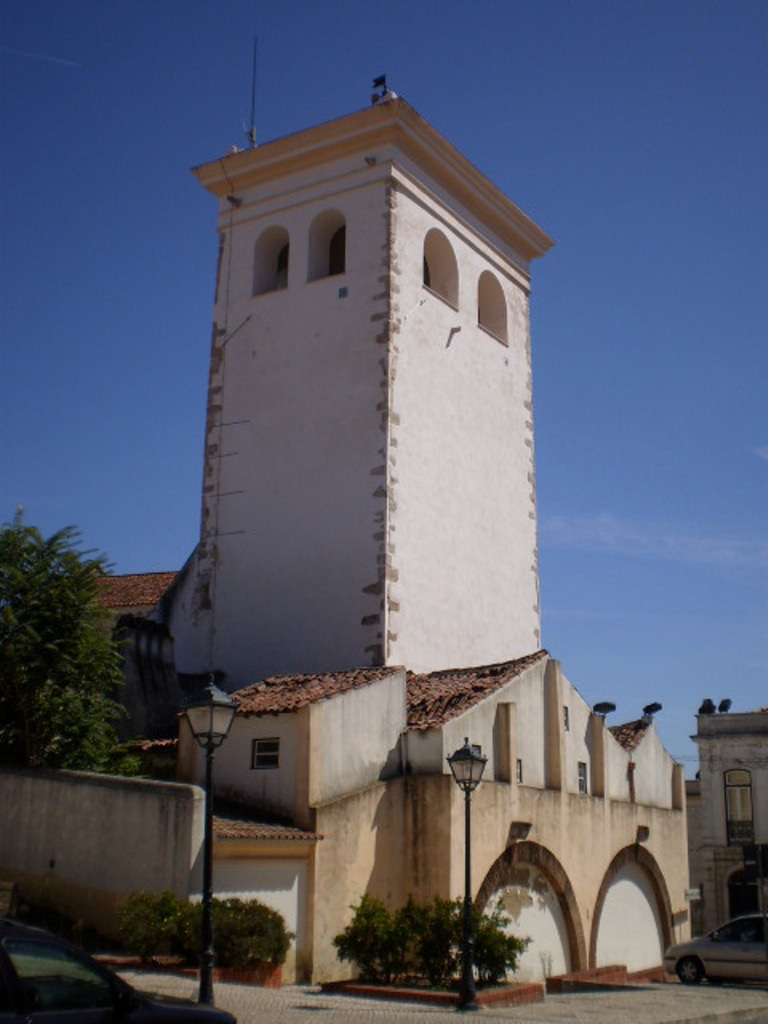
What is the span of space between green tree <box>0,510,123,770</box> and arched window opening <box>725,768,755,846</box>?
26.9 meters

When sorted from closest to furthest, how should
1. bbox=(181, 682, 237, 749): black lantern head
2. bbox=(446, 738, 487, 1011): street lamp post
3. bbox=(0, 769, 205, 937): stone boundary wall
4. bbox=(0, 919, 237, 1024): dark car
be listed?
bbox=(0, 919, 237, 1024): dark car
bbox=(181, 682, 237, 749): black lantern head
bbox=(446, 738, 487, 1011): street lamp post
bbox=(0, 769, 205, 937): stone boundary wall

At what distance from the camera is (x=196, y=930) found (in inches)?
517

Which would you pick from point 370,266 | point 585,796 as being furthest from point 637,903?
point 370,266

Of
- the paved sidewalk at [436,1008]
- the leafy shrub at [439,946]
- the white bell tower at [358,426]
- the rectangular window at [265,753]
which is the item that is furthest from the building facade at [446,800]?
the white bell tower at [358,426]

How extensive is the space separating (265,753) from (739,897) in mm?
27198

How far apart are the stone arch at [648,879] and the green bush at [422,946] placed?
6395 mm

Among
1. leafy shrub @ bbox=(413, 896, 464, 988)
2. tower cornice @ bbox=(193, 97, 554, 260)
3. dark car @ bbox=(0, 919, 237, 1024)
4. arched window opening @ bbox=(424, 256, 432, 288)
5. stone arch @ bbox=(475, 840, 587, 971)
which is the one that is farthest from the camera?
arched window opening @ bbox=(424, 256, 432, 288)

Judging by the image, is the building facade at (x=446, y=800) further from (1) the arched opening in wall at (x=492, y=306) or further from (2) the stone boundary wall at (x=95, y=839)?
(1) the arched opening in wall at (x=492, y=306)

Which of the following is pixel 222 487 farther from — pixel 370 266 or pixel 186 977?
pixel 186 977

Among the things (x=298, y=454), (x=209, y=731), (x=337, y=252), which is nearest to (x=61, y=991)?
(x=209, y=731)

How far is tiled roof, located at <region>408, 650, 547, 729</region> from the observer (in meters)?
18.2

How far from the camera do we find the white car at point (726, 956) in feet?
62.2

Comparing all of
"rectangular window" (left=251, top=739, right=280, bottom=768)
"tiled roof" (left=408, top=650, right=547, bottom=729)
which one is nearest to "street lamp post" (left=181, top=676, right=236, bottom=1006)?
"rectangular window" (left=251, top=739, right=280, bottom=768)

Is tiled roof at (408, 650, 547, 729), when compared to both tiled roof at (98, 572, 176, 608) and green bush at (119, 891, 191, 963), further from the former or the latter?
tiled roof at (98, 572, 176, 608)
